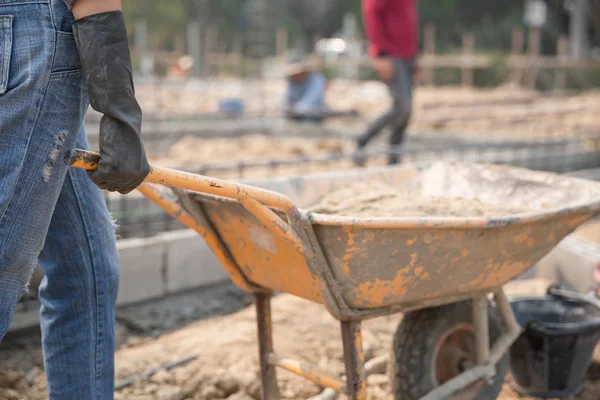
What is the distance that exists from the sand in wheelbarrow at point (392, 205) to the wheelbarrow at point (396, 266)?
27 centimetres

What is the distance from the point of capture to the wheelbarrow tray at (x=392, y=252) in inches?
90.6

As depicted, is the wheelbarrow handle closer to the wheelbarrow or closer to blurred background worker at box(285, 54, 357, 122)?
the wheelbarrow

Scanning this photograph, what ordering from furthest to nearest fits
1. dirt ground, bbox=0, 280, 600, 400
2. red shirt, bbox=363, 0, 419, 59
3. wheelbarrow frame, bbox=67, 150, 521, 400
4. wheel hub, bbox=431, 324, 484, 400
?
red shirt, bbox=363, 0, 419, 59 → dirt ground, bbox=0, 280, 600, 400 → wheel hub, bbox=431, 324, 484, 400 → wheelbarrow frame, bbox=67, 150, 521, 400

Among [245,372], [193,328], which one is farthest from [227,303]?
[245,372]

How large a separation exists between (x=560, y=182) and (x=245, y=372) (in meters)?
1.52

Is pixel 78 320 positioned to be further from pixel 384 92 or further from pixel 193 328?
pixel 384 92

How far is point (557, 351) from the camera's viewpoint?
10.1ft

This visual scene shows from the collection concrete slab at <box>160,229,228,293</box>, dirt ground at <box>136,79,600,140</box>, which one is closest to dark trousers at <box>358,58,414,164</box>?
concrete slab at <box>160,229,228,293</box>

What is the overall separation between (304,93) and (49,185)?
914 cm

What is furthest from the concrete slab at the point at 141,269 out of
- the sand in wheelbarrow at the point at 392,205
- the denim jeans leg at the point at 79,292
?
the denim jeans leg at the point at 79,292

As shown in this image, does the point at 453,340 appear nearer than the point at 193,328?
Yes

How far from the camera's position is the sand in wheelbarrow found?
277 cm

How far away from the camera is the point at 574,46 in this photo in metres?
25.8

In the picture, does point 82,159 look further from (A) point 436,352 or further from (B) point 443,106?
(B) point 443,106
